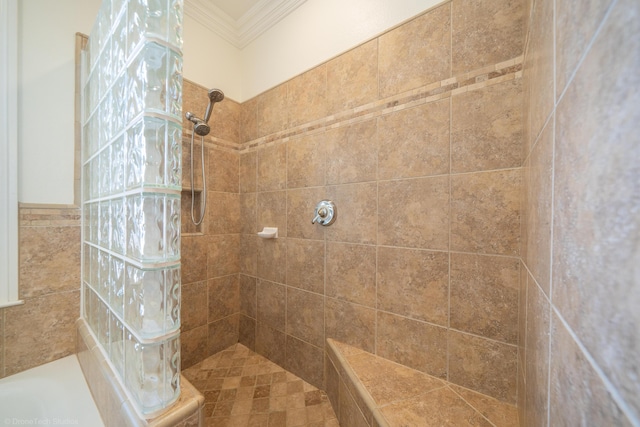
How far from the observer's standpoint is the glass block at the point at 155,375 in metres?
0.56

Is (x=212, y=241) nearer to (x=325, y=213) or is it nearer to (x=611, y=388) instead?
(x=325, y=213)

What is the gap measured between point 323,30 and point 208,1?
33.0 inches

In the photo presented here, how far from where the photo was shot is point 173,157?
577 mm

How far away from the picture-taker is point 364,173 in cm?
109

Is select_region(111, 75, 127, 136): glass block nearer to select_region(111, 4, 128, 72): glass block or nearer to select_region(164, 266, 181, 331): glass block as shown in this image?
select_region(111, 4, 128, 72): glass block

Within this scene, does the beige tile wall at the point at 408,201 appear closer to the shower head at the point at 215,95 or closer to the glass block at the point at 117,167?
the shower head at the point at 215,95

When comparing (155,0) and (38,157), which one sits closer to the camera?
(155,0)

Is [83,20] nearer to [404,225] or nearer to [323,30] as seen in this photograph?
[323,30]

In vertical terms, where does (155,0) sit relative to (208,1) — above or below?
below

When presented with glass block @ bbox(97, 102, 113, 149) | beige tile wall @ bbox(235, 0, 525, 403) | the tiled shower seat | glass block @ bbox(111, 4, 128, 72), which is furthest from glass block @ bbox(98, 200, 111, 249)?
the tiled shower seat

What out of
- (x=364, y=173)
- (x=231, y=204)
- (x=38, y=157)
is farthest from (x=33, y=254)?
(x=364, y=173)

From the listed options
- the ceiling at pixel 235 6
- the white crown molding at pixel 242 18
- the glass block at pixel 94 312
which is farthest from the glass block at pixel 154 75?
the ceiling at pixel 235 6

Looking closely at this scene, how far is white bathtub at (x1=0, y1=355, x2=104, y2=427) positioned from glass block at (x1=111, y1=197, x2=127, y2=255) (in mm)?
610

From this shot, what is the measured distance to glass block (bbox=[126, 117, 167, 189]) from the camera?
0.54 metres
